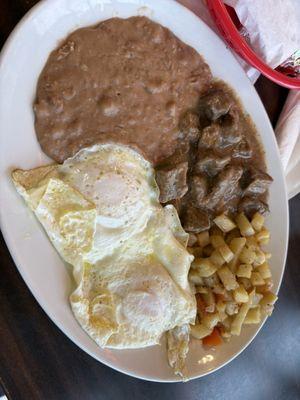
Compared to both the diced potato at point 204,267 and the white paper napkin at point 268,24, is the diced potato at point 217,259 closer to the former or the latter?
the diced potato at point 204,267

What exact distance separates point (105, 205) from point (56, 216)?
10.3 inches

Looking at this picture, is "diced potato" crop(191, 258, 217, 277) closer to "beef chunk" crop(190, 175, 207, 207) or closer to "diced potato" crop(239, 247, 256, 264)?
"diced potato" crop(239, 247, 256, 264)

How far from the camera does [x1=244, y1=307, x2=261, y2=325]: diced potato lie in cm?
287

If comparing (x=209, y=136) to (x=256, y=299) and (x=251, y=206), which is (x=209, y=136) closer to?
(x=251, y=206)

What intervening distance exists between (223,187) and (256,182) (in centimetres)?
23

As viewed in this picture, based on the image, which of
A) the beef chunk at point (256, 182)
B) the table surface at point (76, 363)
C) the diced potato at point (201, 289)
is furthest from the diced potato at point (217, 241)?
the table surface at point (76, 363)

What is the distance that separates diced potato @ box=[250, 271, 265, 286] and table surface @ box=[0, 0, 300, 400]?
0.61m

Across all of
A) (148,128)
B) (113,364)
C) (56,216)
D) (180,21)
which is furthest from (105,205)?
(180,21)

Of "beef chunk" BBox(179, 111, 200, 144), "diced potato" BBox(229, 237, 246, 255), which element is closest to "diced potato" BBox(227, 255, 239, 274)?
"diced potato" BBox(229, 237, 246, 255)

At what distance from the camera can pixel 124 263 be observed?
2531 mm

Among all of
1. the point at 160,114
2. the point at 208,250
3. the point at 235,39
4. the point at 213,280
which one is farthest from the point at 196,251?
the point at 235,39

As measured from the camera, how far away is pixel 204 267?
8.95 ft

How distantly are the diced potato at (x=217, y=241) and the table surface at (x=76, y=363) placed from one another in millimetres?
845

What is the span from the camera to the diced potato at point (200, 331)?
2740 mm
